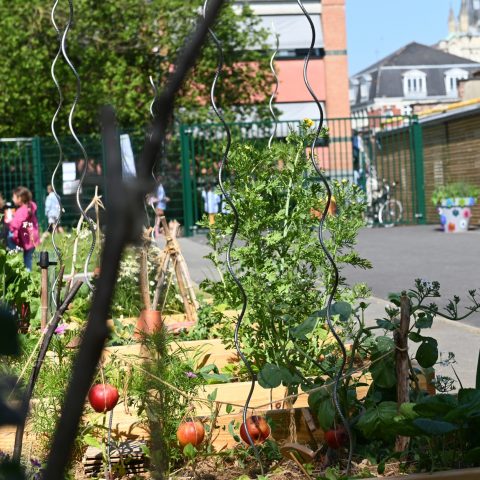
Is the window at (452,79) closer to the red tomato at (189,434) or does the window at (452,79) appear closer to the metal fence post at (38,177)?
the metal fence post at (38,177)

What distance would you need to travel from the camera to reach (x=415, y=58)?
96.2 metres

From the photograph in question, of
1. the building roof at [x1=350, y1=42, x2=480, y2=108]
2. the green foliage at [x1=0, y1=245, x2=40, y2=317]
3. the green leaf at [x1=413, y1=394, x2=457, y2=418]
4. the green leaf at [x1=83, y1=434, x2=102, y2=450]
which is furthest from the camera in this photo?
the building roof at [x1=350, y1=42, x2=480, y2=108]

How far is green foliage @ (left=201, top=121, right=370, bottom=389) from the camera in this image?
3974 mm

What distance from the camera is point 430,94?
9481 centimetres

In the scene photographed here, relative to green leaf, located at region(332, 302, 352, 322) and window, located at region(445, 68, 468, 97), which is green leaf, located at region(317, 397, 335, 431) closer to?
green leaf, located at region(332, 302, 352, 322)

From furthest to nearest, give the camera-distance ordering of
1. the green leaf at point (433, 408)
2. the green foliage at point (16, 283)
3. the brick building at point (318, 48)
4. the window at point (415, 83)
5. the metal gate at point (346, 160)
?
the window at point (415, 83) → the brick building at point (318, 48) → the metal gate at point (346, 160) → the green foliage at point (16, 283) → the green leaf at point (433, 408)

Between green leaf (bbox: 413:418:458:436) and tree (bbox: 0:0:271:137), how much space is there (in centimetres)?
2471

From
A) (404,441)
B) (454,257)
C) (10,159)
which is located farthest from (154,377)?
(10,159)

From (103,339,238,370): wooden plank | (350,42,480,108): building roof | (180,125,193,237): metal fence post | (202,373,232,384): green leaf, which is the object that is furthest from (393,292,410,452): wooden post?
(350,42,480,108): building roof

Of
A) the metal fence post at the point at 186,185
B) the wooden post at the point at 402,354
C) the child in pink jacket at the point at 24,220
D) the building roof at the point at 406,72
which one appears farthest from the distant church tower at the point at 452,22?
the wooden post at the point at 402,354

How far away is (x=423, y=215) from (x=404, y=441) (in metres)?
25.2

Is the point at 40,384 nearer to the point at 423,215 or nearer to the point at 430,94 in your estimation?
the point at 423,215

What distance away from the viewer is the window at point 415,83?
9281 cm

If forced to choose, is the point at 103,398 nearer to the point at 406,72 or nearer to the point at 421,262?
the point at 421,262
